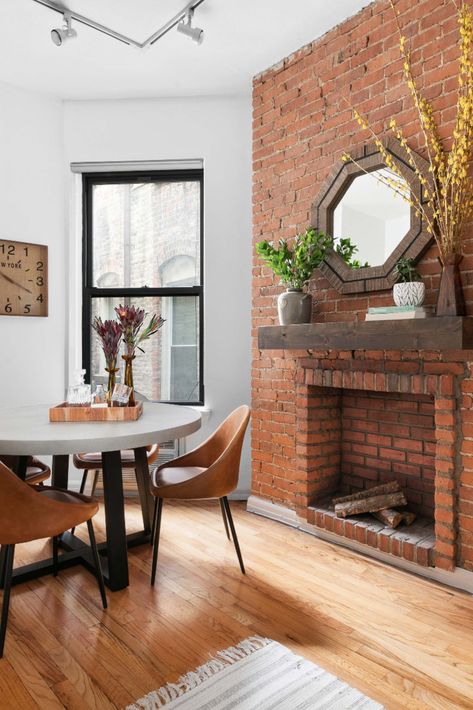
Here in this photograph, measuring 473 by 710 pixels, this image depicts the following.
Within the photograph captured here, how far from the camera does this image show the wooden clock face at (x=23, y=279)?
3510 mm

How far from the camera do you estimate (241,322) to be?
369 centimetres

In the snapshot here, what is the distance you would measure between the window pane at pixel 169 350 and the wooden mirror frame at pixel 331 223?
136 cm

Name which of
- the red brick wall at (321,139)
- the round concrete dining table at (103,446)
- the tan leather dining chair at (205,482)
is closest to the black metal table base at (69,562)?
the round concrete dining table at (103,446)

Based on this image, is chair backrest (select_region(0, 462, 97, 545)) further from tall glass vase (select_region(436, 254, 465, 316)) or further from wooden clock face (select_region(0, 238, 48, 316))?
wooden clock face (select_region(0, 238, 48, 316))

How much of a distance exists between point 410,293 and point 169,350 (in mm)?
2113

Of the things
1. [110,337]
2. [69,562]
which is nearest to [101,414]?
[110,337]

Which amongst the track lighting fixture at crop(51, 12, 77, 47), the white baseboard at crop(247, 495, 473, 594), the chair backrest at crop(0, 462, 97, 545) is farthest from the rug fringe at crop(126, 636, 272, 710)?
the track lighting fixture at crop(51, 12, 77, 47)

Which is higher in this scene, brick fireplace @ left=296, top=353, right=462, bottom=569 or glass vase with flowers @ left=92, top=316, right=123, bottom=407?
glass vase with flowers @ left=92, top=316, right=123, bottom=407

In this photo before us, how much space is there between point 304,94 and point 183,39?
83 cm

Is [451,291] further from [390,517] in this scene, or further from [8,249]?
[8,249]

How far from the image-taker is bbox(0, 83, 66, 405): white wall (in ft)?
11.6

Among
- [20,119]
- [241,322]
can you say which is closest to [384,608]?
[241,322]

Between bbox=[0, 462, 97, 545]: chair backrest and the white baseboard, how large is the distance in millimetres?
1572

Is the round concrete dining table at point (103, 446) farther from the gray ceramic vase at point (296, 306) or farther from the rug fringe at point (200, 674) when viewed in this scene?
the gray ceramic vase at point (296, 306)
